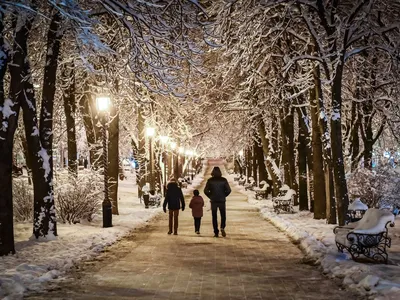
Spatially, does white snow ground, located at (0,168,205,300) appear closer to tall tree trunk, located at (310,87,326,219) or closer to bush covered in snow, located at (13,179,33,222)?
bush covered in snow, located at (13,179,33,222)

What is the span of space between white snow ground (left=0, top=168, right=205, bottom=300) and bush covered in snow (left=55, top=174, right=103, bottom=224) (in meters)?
0.42

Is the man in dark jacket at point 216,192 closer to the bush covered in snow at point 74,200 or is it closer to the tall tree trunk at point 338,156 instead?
the tall tree trunk at point 338,156

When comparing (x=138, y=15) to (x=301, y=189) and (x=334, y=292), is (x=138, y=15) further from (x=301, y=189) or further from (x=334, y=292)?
(x=301, y=189)

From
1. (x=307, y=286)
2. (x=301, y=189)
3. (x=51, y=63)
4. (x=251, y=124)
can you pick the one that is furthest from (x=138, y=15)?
(x=251, y=124)

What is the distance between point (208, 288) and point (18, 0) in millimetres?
6262

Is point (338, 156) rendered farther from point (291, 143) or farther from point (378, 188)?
point (291, 143)

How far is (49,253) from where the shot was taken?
40.8 ft

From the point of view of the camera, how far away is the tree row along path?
8.79m

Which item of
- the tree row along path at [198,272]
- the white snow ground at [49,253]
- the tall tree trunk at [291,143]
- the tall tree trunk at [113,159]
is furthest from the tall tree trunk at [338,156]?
the tall tree trunk at [113,159]

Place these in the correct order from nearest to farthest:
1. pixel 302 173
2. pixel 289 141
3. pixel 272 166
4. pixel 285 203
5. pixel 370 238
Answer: pixel 370 238
pixel 285 203
pixel 302 173
pixel 289 141
pixel 272 166

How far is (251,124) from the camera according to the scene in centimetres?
3578

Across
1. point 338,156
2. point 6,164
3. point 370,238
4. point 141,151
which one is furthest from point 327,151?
point 141,151

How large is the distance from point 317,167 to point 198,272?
10684 mm

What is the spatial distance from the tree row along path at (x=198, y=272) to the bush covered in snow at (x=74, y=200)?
2775 mm
